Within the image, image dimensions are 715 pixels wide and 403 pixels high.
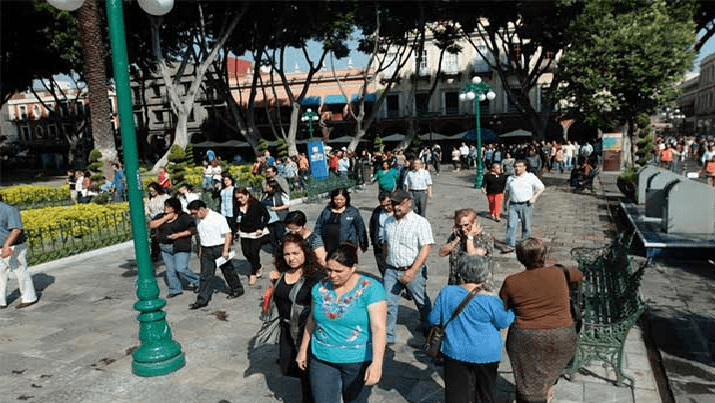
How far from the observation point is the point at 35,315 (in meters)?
7.31

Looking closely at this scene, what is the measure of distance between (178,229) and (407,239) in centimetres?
364

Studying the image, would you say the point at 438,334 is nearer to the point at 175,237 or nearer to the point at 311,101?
the point at 175,237

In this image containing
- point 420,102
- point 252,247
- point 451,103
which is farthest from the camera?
point 420,102

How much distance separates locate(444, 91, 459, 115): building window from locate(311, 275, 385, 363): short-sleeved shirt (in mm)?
40788

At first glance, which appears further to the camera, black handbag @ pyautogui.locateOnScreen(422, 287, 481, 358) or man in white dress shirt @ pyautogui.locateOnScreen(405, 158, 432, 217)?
man in white dress shirt @ pyautogui.locateOnScreen(405, 158, 432, 217)

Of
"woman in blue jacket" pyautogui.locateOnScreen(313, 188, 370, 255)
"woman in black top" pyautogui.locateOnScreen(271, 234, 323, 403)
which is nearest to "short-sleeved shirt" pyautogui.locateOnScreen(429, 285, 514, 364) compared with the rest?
"woman in black top" pyautogui.locateOnScreen(271, 234, 323, 403)

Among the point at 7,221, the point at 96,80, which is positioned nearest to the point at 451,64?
the point at 96,80

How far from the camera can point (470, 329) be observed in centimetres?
337

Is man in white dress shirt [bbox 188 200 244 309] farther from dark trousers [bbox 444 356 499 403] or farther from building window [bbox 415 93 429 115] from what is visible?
building window [bbox 415 93 429 115]

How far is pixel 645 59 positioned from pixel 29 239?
16.2m

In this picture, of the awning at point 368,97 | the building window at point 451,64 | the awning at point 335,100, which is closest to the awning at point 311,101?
the awning at point 335,100

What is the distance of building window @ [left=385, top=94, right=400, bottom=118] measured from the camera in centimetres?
4438

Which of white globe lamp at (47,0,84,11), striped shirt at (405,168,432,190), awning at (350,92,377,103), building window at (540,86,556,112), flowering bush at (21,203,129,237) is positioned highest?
awning at (350,92,377,103)

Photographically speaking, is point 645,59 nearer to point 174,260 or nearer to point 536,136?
point 174,260
